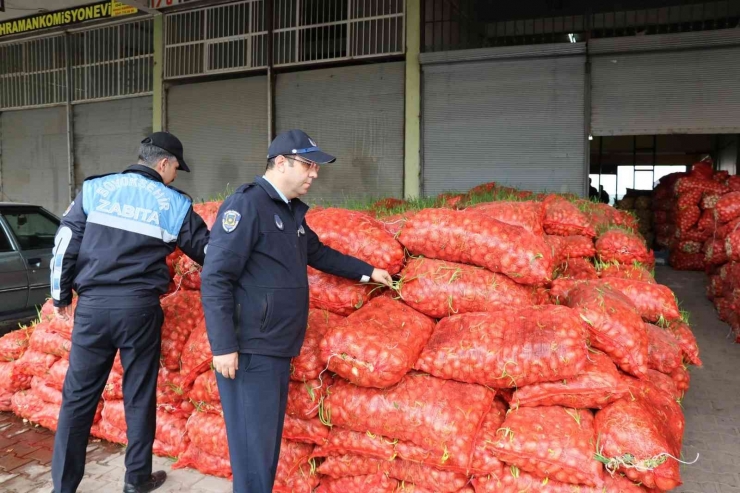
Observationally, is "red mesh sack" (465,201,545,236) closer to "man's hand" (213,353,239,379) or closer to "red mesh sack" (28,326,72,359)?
"man's hand" (213,353,239,379)

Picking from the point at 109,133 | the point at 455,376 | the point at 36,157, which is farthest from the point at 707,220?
the point at 36,157

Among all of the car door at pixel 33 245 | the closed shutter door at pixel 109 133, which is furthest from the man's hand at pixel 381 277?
Answer: the closed shutter door at pixel 109 133

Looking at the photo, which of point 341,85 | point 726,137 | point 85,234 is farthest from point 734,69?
point 85,234

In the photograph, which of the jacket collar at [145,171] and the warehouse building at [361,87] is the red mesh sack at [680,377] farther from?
the warehouse building at [361,87]

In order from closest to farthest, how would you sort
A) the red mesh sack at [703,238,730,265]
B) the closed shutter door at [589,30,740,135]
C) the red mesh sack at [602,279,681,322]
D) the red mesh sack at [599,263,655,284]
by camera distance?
the red mesh sack at [602,279,681,322] → the red mesh sack at [599,263,655,284] → the red mesh sack at [703,238,730,265] → the closed shutter door at [589,30,740,135]

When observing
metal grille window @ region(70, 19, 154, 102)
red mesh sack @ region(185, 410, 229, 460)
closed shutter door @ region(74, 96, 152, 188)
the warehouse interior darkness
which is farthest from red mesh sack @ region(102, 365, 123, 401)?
the warehouse interior darkness

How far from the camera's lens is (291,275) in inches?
93.0

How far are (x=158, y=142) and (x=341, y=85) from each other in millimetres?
6452

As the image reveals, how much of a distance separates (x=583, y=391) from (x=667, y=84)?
6.46m

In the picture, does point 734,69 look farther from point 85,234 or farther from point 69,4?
point 69,4

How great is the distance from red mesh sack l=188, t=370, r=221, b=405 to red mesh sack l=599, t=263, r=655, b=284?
104 inches

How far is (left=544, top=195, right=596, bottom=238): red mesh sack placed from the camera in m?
4.34

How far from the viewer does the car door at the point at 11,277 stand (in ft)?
18.3

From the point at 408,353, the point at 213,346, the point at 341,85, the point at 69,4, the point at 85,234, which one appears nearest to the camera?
Result: the point at 213,346
